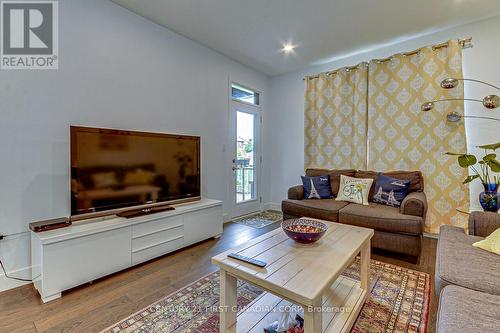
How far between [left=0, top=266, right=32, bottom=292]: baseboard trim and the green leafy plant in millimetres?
4031

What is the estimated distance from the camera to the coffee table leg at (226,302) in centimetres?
132

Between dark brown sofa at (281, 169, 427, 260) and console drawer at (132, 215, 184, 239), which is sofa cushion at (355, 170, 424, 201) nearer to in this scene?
dark brown sofa at (281, 169, 427, 260)

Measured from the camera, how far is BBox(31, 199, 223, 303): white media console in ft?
5.65

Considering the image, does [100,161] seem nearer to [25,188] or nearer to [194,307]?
[25,188]

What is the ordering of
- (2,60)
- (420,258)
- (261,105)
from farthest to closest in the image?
(261,105), (420,258), (2,60)

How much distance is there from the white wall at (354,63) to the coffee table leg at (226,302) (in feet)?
10.4

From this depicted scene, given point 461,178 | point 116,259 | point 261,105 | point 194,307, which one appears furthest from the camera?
point 261,105

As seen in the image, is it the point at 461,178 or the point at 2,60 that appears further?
the point at 461,178

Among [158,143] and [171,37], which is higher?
[171,37]

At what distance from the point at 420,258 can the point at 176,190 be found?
2.78 metres

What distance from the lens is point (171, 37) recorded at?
2994mm

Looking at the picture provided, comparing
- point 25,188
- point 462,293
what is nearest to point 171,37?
point 25,188

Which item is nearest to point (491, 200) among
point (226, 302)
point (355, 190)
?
point (355, 190)

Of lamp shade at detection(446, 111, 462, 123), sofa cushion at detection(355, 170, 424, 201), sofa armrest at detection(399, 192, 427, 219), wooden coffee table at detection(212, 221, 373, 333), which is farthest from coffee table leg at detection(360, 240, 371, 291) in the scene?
lamp shade at detection(446, 111, 462, 123)
